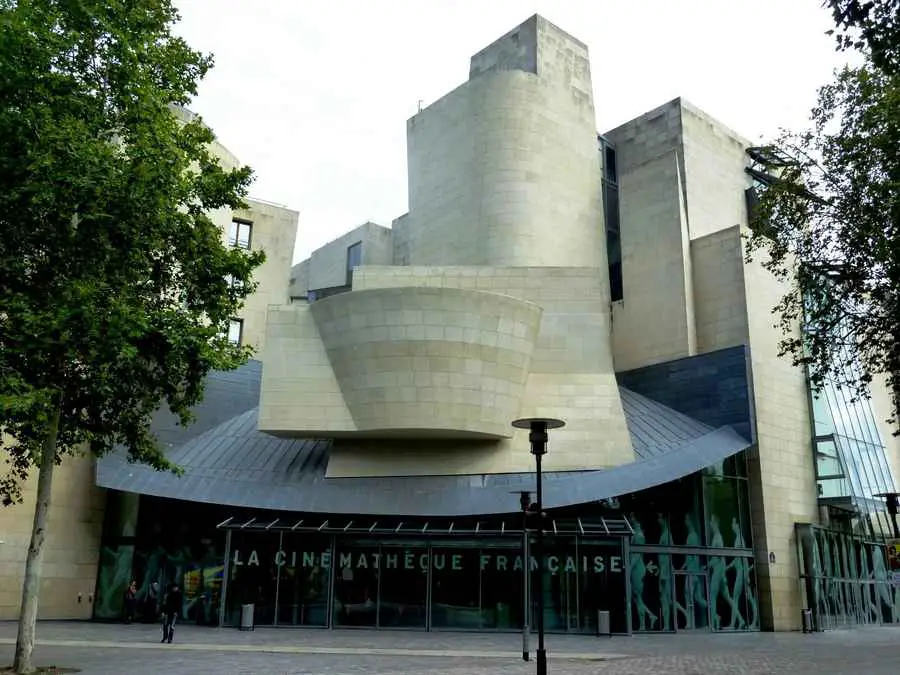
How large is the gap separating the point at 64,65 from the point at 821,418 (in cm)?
3358

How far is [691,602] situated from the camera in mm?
29734

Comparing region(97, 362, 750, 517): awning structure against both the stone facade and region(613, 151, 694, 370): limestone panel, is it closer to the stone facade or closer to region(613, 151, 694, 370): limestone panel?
the stone facade

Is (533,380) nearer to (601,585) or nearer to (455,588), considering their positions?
(601,585)

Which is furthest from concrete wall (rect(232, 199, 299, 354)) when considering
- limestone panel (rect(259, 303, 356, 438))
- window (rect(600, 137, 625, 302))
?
window (rect(600, 137, 625, 302))

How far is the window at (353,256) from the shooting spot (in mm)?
54625

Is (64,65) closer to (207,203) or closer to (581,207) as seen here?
(207,203)

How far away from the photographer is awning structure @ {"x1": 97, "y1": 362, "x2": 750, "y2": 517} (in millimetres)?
27141

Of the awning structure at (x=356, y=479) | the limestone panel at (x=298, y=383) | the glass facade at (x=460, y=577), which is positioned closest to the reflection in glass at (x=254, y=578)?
the glass facade at (x=460, y=577)

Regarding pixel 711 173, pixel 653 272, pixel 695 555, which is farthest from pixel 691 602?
pixel 711 173

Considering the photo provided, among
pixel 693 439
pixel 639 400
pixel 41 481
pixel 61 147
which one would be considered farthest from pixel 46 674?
pixel 639 400

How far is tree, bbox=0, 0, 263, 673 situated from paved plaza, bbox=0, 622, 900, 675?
3.95 metres

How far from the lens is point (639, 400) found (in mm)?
35688

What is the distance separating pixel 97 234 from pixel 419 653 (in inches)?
497

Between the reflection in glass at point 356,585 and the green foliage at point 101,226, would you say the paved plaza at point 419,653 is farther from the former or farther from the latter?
the green foliage at point 101,226
